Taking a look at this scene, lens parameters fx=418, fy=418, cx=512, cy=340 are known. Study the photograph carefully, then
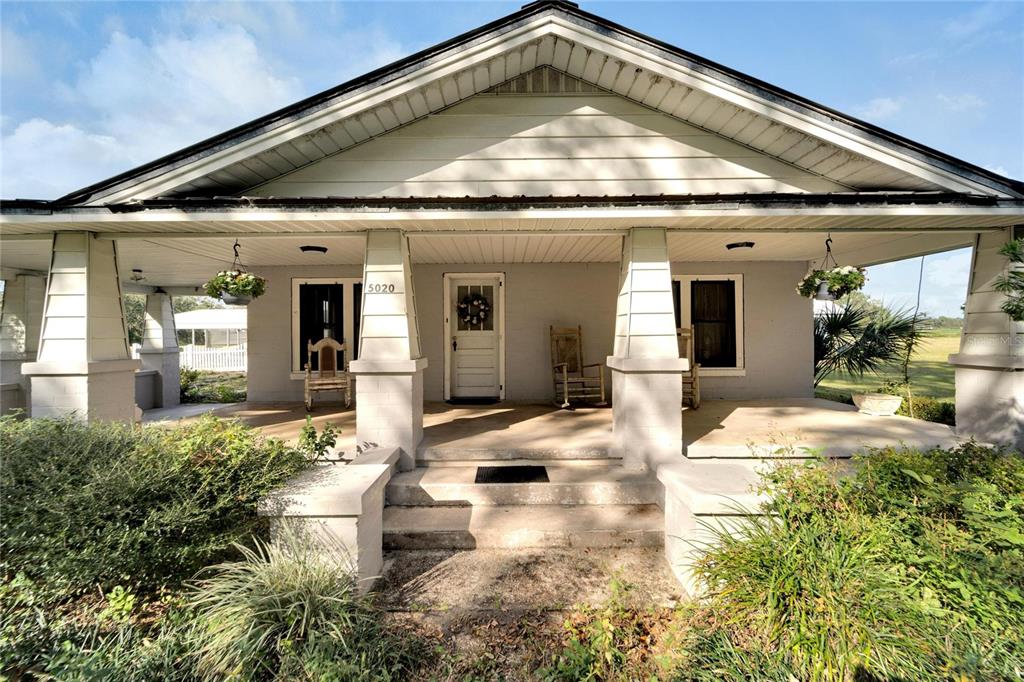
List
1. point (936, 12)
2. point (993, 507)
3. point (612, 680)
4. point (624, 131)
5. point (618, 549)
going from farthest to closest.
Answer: point (936, 12) < point (624, 131) < point (618, 549) < point (993, 507) < point (612, 680)

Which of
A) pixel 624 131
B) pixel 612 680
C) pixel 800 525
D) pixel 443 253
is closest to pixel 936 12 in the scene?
pixel 624 131

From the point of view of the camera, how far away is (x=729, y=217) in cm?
399

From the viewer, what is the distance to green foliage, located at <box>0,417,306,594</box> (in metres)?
2.26

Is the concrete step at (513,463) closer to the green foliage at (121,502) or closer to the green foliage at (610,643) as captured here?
the green foliage at (121,502)

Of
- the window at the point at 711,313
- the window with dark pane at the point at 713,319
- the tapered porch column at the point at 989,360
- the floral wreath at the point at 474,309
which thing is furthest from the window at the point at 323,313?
the tapered porch column at the point at 989,360

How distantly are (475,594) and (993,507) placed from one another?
3.02 meters

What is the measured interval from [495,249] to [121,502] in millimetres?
4671

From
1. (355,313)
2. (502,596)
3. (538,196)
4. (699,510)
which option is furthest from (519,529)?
(355,313)

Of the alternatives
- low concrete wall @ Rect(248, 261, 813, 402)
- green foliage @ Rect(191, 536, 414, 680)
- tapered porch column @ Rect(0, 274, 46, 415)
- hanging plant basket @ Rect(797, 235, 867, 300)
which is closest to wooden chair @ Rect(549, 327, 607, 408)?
low concrete wall @ Rect(248, 261, 813, 402)

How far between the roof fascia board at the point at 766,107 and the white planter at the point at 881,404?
3026mm

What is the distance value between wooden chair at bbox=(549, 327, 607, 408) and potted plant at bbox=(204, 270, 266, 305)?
4.18m

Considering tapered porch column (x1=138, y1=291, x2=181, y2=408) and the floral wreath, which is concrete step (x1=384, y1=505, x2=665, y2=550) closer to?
the floral wreath

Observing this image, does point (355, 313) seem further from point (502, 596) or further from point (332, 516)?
point (502, 596)

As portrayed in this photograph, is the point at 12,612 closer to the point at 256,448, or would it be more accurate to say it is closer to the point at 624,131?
the point at 256,448
